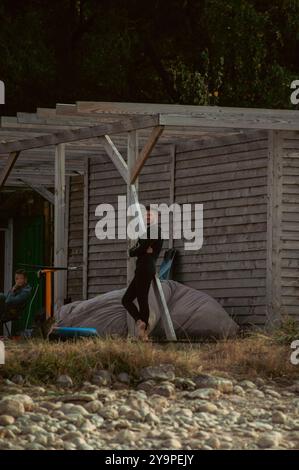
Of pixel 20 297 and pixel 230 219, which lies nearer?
pixel 20 297

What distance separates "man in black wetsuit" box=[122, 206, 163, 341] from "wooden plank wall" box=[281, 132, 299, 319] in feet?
7.84

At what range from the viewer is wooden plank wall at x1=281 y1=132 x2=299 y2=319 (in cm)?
2042

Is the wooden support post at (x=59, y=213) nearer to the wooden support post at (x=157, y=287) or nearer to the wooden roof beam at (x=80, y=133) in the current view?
the wooden roof beam at (x=80, y=133)

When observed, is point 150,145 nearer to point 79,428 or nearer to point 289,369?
point 289,369

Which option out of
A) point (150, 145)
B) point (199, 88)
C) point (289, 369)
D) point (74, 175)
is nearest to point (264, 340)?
point (289, 369)

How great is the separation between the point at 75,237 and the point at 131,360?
36.8ft

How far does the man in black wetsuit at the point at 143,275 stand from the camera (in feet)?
61.5

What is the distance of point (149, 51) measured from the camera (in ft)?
103

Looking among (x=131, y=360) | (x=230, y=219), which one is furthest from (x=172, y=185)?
(x=131, y=360)

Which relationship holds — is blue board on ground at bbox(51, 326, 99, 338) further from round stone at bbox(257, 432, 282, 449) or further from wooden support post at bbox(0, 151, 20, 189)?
round stone at bbox(257, 432, 282, 449)

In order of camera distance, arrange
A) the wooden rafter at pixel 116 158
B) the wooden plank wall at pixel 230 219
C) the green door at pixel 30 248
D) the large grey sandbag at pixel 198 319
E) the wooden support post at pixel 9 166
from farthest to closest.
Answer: the green door at pixel 30 248 → the wooden support post at pixel 9 166 → the wooden plank wall at pixel 230 219 → the large grey sandbag at pixel 198 319 → the wooden rafter at pixel 116 158

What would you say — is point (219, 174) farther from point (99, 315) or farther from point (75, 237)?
point (75, 237)

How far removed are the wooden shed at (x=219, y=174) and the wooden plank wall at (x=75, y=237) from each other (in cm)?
156

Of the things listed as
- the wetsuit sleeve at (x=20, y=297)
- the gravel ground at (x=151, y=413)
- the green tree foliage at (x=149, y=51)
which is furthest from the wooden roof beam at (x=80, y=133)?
the green tree foliage at (x=149, y=51)
